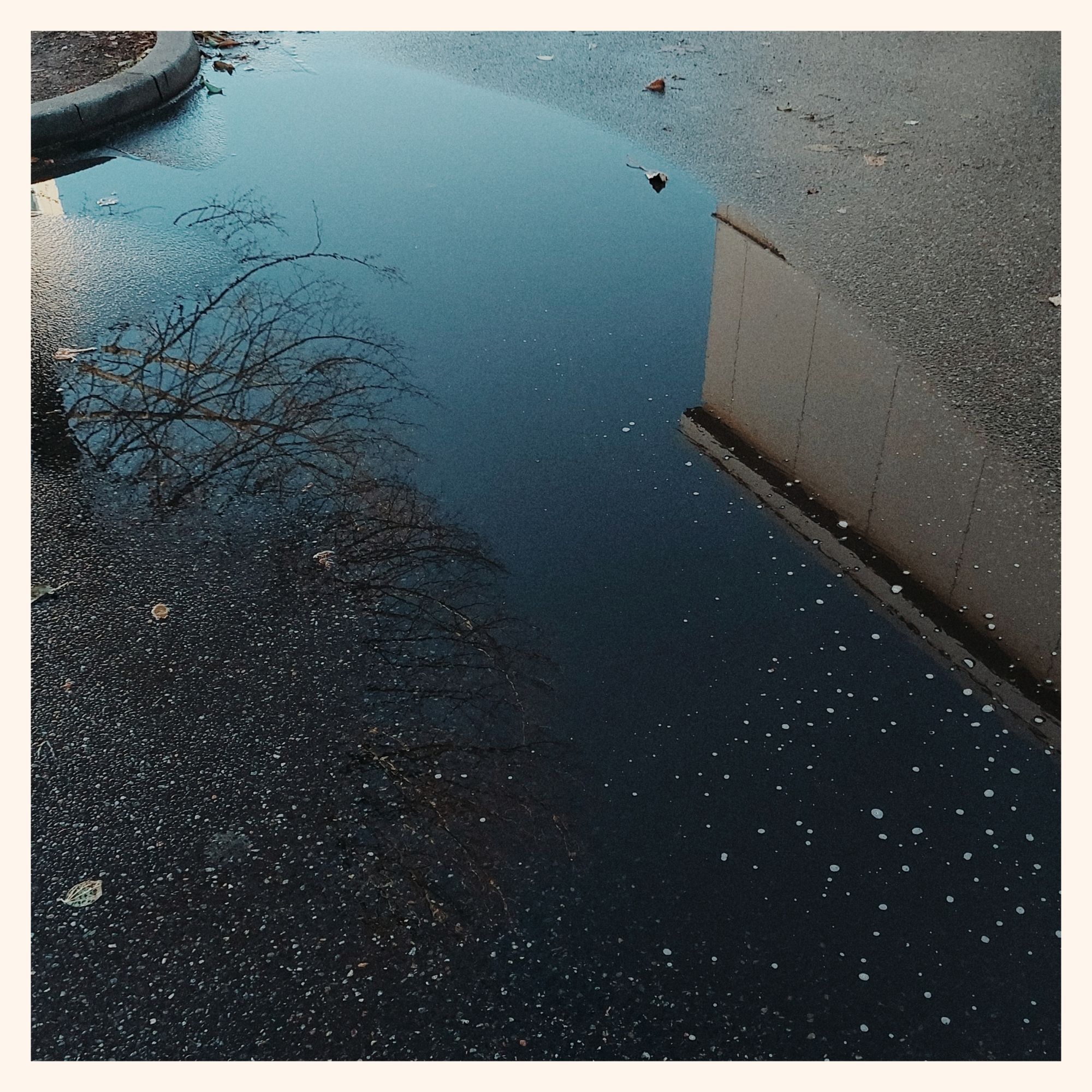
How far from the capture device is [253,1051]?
2.16 metres

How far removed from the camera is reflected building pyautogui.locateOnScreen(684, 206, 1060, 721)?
3.17 metres

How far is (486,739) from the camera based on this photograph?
2768 millimetres

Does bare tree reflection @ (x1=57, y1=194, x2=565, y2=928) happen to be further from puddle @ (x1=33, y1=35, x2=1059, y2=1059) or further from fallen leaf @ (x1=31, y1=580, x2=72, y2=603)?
fallen leaf @ (x1=31, y1=580, x2=72, y2=603)

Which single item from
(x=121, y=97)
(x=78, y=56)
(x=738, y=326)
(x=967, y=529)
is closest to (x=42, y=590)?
(x=738, y=326)

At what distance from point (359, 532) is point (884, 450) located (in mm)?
1867

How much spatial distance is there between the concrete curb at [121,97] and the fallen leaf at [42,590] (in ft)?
13.1

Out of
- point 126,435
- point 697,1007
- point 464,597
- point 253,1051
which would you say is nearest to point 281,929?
point 253,1051

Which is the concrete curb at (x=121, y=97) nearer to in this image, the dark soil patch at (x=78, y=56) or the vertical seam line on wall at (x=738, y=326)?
the dark soil patch at (x=78, y=56)

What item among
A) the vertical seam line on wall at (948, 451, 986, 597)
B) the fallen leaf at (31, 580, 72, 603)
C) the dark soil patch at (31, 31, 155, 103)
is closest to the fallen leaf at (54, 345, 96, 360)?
the fallen leaf at (31, 580, 72, 603)

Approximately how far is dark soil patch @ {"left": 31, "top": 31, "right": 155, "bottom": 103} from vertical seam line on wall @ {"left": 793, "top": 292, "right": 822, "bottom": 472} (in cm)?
488

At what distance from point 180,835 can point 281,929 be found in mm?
399

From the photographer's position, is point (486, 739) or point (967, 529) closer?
point (486, 739)

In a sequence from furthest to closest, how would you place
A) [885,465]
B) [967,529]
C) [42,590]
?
[885,465] → [967,529] → [42,590]

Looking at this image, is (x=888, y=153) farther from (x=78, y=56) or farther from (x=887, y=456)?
(x=78, y=56)
